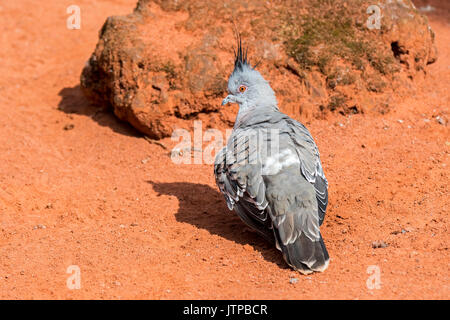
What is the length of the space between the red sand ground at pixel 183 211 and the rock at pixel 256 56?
45 centimetres

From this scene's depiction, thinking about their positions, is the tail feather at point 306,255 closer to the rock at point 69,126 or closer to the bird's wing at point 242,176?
the bird's wing at point 242,176

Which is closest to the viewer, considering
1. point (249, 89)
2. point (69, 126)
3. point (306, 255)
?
point (306, 255)

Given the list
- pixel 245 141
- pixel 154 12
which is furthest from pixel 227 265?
pixel 154 12

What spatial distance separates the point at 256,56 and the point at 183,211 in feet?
9.98

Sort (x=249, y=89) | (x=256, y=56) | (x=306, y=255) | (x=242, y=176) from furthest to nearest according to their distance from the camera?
(x=256, y=56), (x=249, y=89), (x=242, y=176), (x=306, y=255)

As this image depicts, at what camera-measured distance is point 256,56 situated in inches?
338

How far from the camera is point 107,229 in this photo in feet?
21.1

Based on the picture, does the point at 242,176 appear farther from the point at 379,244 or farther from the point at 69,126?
the point at 69,126

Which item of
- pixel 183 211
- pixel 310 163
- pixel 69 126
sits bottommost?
pixel 69 126

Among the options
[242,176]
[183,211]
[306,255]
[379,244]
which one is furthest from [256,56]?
[306,255]

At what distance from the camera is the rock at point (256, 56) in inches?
335

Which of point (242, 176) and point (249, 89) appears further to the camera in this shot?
point (249, 89)

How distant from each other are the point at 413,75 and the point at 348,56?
1.31 meters

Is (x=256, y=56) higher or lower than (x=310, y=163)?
higher
